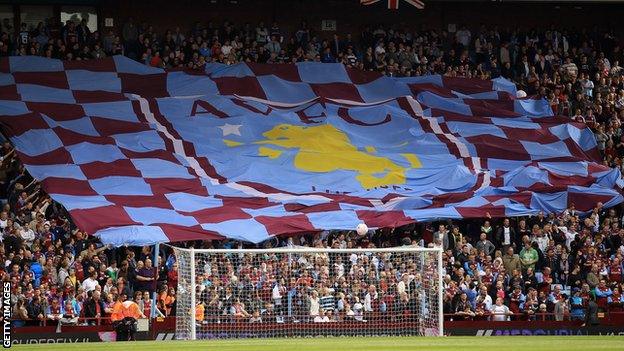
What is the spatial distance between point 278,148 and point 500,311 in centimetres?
756

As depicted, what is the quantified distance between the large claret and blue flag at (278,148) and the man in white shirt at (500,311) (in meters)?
3.13

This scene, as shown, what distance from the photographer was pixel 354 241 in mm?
28484

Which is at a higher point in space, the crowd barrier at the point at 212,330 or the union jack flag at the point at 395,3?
the union jack flag at the point at 395,3

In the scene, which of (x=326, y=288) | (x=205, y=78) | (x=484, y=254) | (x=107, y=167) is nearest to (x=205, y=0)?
(x=205, y=78)

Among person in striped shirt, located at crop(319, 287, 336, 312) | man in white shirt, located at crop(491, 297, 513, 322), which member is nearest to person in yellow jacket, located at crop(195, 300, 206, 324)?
person in striped shirt, located at crop(319, 287, 336, 312)

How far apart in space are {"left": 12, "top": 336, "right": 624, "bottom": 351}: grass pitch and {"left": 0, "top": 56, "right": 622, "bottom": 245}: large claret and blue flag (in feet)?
22.2

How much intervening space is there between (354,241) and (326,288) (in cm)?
485

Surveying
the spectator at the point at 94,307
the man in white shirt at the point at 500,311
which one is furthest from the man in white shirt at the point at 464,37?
the spectator at the point at 94,307

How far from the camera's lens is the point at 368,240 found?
94.1 feet

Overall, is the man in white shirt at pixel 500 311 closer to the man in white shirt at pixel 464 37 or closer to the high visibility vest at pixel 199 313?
the high visibility vest at pixel 199 313

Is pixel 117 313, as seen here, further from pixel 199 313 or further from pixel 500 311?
pixel 500 311

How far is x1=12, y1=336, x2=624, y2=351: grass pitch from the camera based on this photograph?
60.1 feet

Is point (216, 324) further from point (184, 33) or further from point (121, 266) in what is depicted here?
point (184, 33)

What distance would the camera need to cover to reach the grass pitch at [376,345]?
60.1 feet
